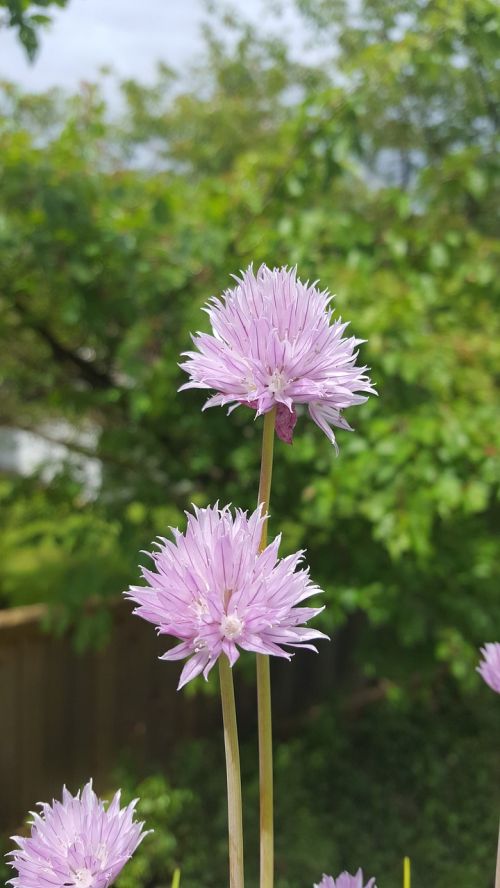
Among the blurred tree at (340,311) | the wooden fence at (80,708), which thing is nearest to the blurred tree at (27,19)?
the blurred tree at (340,311)

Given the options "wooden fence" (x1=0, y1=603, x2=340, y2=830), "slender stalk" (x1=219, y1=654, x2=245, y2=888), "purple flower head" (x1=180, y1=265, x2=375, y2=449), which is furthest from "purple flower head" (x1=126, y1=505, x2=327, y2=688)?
"wooden fence" (x1=0, y1=603, x2=340, y2=830)

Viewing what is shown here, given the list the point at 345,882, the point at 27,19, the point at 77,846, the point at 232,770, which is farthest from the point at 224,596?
the point at 27,19

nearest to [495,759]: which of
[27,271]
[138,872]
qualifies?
[138,872]

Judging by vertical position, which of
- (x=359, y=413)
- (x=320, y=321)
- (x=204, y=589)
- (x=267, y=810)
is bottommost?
(x=267, y=810)

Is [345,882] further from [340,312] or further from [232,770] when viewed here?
[340,312]

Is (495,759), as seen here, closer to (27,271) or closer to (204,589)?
(27,271)

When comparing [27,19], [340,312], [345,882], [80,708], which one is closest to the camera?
[345,882]

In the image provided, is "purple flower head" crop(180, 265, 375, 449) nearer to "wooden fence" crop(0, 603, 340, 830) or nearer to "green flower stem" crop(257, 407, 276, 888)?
"green flower stem" crop(257, 407, 276, 888)
